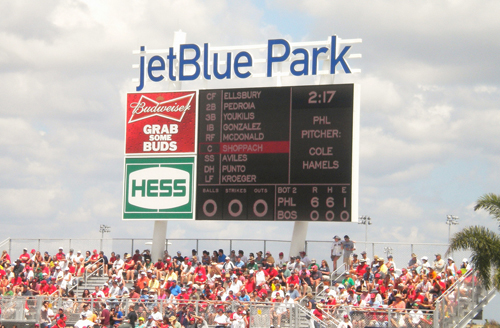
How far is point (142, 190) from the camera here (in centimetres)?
2625

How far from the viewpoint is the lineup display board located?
23734 millimetres

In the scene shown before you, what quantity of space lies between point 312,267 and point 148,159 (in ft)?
22.7

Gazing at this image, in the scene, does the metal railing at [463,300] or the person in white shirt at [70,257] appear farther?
the person in white shirt at [70,257]

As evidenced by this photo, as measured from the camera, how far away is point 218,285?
23844 mm

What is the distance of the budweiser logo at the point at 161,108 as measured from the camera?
25.8m

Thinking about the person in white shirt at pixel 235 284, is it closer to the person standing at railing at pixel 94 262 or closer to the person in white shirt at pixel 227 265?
the person in white shirt at pixel 227 265

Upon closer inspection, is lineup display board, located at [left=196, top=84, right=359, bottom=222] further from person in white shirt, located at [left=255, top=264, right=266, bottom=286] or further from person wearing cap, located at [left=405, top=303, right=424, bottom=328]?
person wearing cap, located at [left=405, top=303, right=424, bottom=328]

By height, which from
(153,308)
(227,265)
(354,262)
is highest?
(354,262)

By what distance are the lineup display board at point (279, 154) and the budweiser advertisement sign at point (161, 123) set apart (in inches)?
24.4

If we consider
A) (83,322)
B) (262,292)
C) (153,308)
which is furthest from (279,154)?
(83,322)

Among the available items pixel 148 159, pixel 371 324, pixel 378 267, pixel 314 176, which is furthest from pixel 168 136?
pixel 371 324

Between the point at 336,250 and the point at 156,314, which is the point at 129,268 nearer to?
the point at 156,314

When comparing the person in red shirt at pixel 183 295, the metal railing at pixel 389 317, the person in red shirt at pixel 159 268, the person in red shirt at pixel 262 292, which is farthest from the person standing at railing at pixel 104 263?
the metal railing at pixel 389 317

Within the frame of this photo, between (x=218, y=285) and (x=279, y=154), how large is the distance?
4633 mm
